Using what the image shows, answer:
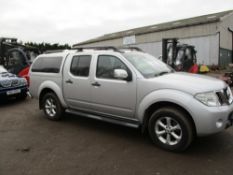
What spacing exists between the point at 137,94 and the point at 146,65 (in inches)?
31.2

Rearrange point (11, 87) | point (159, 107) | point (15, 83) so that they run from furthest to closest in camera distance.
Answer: point (15, 83) → point (11, 87) → point (159, 107)

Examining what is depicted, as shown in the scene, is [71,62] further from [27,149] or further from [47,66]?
[27,149]

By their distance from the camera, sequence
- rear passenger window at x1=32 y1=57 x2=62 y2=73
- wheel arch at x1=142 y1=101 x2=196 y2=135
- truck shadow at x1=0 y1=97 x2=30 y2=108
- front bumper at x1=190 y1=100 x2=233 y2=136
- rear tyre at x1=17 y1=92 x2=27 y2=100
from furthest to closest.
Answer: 1. rear tyre at x1=17 y1=92 x2=27 y2=100
2. truck shadow at x1=0 y1=97 x2=30 y2=108
3. rear passenger window at x1=32 y1=57 x2=62 y2=73
4. wheel arch at x1=142 y1=101 x2=196 y2=135
5. front bumper at x1=190 y1=100 x2=233 y2=136

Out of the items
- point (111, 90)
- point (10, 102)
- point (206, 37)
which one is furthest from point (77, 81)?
point (206, 37)

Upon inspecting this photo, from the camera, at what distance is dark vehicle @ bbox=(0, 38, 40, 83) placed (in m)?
12.3

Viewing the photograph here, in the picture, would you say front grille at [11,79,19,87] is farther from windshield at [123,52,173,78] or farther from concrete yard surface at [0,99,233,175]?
windshield at [123,52,173,78]

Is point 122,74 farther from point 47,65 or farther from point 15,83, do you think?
point 15,83

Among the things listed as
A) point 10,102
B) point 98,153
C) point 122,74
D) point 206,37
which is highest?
point 206,37

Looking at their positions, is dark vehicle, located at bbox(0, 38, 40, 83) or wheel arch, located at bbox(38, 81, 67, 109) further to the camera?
dark vehicle, located at bbox(0, 38, 40, 83)

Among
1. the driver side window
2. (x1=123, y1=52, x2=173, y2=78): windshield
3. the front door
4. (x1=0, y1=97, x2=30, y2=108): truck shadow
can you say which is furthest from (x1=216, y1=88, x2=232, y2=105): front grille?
(x1=0, y1=97, x2=30, y2=108): truck shadow

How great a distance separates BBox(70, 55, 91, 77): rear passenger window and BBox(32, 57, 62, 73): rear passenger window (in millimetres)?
526

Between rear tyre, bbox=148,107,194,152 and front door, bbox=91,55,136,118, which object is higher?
front door, bbox=91,55,136,118

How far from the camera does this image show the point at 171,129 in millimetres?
4184

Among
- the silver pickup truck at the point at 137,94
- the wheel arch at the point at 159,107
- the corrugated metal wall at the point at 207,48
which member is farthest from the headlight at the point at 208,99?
the corrugated metal wall at the point at 207,48
